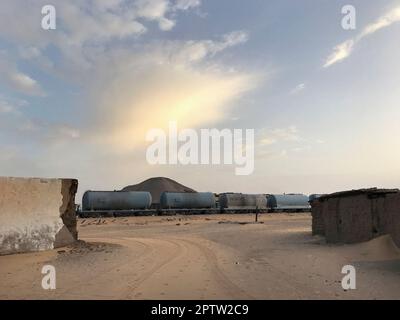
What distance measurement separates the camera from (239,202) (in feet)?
170

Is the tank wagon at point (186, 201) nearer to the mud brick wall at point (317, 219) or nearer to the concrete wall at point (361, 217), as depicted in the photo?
the mud brick wall at point (317, 219)

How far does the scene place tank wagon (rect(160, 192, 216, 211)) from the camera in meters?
47.2

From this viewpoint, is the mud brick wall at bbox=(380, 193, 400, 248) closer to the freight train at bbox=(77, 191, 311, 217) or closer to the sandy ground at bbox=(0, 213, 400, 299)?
the sandy ground at bbox=(0, 213, 400, 299)

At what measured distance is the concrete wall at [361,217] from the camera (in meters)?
12.5

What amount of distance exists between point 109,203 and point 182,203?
9.23m

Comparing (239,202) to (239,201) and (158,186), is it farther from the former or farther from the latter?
(158,186)

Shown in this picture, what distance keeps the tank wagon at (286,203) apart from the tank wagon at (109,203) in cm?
1928

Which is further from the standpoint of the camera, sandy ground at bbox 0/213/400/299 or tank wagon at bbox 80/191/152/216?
tank wagon at bbox 80/191/152/216

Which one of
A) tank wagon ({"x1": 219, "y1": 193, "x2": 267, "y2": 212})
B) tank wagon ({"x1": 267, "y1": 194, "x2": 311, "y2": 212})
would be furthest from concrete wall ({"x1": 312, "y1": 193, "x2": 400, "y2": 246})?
tank wagon ({"x1": 267, "y1": 194, "x2": 311, "y2": 212})

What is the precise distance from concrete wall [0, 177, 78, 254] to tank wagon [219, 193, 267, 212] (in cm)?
3740

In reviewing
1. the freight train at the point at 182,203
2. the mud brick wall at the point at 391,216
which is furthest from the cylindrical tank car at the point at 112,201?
the mud brick wall at the point at 391,216

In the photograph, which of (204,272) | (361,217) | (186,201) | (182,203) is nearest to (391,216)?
(361,217)

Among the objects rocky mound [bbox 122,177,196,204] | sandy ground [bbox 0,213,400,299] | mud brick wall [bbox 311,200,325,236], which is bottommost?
sandy ground [bbox 0,213,400,299]
